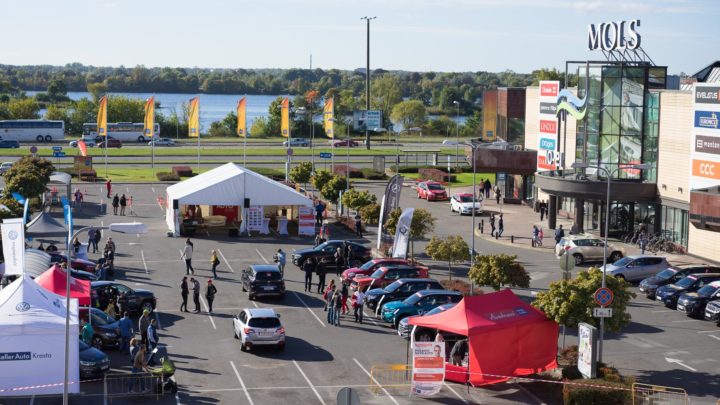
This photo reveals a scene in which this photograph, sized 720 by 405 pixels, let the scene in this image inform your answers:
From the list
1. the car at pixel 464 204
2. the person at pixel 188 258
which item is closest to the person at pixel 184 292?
the person at pixel 188 258

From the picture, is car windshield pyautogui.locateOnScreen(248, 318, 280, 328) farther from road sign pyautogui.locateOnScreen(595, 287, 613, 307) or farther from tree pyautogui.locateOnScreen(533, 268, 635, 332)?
road sign pyautogui.locateOnScreen(595, 287, 613, 307)

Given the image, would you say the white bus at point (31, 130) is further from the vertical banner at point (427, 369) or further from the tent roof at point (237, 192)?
the vertical banner at point (427, 369)

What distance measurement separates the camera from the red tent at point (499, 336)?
2909cm

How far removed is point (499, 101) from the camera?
7825cm

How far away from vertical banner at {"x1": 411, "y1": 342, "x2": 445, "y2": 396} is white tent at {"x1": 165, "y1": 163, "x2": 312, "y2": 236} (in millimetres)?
29116

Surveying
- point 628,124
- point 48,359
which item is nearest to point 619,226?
point 628,124

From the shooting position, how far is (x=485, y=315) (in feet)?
96.8

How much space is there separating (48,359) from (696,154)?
3649cm

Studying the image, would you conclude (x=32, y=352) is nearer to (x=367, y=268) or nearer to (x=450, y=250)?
(x=367, y=268)

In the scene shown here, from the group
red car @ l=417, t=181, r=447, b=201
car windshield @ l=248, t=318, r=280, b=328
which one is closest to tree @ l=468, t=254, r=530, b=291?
car windshield @ l=248, t=318, r=280, b=328

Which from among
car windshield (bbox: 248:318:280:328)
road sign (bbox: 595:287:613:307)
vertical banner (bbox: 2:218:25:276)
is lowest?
car windshield (bbox: 248:318:280:328)

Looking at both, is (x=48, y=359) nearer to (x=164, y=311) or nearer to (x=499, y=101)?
(x=164, y=311)

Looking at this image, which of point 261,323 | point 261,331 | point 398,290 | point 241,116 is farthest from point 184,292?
point 241,116

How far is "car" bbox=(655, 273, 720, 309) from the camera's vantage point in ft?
134
